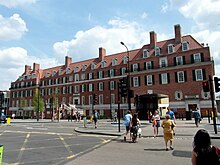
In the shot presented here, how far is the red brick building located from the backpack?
75.1ft

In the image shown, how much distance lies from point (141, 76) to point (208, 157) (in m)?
41.1

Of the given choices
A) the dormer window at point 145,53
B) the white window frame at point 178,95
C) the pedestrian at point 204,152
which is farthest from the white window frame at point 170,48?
the pedestrian at point 204,152

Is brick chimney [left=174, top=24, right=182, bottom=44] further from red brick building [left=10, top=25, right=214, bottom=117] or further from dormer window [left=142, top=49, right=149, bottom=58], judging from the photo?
dormer window [left=142, top=49, right=149, bottom=58]

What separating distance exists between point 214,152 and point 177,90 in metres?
37.3

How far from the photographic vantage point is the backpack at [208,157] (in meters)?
2.89

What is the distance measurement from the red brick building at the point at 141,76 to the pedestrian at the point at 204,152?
74.7 ft

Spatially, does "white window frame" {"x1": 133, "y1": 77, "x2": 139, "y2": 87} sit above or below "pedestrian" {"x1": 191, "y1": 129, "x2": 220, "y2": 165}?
above

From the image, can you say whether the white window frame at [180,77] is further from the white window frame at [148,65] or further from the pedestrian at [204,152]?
the pedestrian at [204,152]

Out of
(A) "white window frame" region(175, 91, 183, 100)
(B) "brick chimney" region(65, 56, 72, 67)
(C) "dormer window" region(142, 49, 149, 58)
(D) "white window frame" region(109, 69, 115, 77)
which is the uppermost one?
(B) "brick chimney" region(65, 56, 72, 67)

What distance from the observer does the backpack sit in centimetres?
289

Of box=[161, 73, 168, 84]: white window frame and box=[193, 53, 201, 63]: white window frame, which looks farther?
box=[161, 73, 168, 84]: white window frame

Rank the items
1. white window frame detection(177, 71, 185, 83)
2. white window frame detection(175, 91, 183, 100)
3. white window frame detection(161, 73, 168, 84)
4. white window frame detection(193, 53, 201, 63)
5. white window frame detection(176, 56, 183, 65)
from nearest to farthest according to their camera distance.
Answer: white window frame detection(193, 53, 201, 63)
white window frame detection(175, 91, 183, 100)
white window frame detection(177, 71, 185, 83)
white window frame detection(176, 56, 183, 65)
white window frame detection(161, 73, 168, 84)

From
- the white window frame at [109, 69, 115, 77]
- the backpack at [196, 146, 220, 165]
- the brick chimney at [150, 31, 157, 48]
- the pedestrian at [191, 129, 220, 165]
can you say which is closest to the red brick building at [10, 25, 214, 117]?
the brick chimney at [150, 31, 157, 48]

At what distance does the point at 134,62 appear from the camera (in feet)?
149
